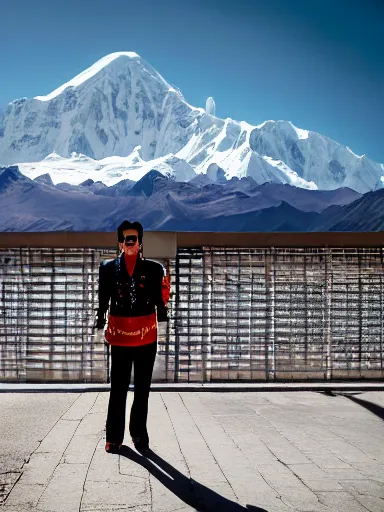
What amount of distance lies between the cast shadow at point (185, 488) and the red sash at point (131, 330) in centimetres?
79

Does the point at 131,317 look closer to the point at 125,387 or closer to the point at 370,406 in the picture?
the point at 125,387

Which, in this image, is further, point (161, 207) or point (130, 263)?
point (161, 207)

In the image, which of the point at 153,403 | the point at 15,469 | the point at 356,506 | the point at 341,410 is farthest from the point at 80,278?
the point at 356,506

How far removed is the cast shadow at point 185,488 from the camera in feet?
13.3

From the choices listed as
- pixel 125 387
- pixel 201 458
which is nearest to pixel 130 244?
pixel 125 387

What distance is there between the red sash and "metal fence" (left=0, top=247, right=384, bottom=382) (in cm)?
324

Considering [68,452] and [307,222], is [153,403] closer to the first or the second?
[68,452]

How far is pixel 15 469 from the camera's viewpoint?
4852mm

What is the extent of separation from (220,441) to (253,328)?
313 centimetres

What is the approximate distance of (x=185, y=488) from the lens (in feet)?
14.5

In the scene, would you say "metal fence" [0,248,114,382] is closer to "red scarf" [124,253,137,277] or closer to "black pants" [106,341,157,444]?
"black pants" [106,341,157,444]

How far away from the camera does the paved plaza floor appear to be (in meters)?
4.20

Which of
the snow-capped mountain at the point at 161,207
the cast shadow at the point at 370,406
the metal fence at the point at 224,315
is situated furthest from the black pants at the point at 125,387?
the snow-capped mountain at the point at 161,207

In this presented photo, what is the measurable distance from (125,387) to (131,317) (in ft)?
1.85
